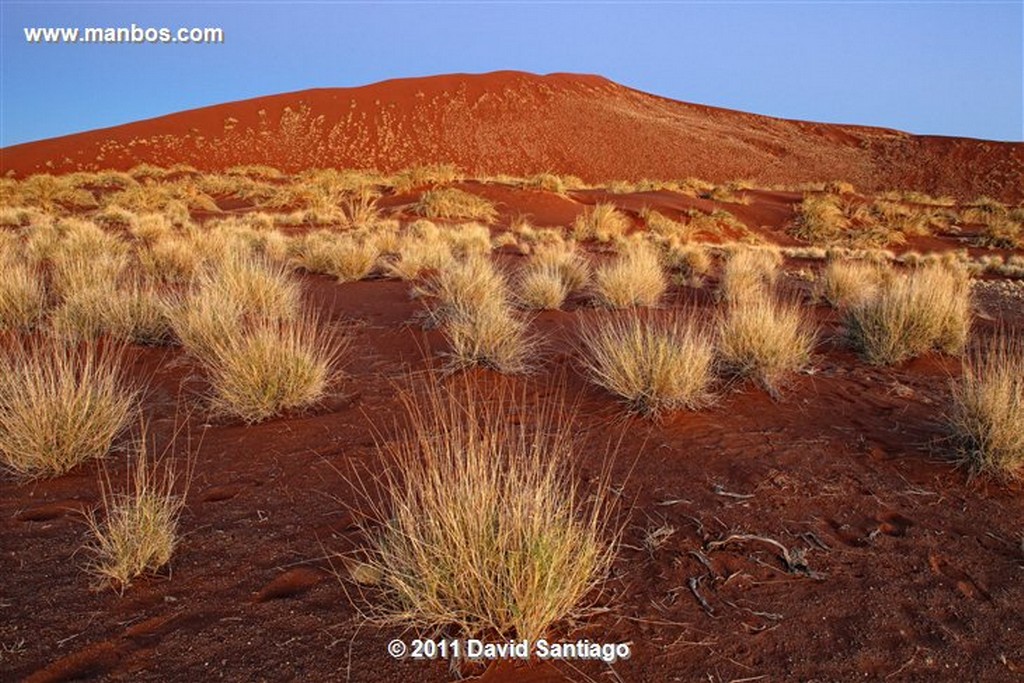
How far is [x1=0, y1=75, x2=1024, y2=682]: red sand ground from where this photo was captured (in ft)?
8.91

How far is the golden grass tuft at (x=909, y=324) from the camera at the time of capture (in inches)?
289

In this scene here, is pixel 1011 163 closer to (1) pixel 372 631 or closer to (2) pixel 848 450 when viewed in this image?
(2) pixel 848 450

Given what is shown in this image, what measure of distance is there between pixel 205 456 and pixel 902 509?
Answer: 4.42 meters

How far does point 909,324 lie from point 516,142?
52998mm

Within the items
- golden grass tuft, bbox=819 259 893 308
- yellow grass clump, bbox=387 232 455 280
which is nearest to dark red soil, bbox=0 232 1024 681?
golden grass tuft, bbox=819 259 893 308

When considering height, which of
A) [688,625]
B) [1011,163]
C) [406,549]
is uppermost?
[1011,163]

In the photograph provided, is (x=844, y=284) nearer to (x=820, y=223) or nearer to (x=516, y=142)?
(x=820, y=223)

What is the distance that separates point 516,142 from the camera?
57.9 meters

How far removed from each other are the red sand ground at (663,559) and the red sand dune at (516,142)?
47.7m

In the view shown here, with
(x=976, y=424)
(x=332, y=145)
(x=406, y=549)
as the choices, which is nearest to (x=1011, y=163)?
(x=332, y=145)

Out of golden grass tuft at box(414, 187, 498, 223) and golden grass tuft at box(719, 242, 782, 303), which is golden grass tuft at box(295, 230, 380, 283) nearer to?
golden grass tuft at box(719, 242, 782, 303)

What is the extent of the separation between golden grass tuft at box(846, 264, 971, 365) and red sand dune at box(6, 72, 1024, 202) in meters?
44.5

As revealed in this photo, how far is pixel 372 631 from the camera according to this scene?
2838mm

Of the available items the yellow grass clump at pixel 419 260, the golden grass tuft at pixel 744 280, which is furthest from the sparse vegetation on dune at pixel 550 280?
the golden grass tuft at pixel 744 280
